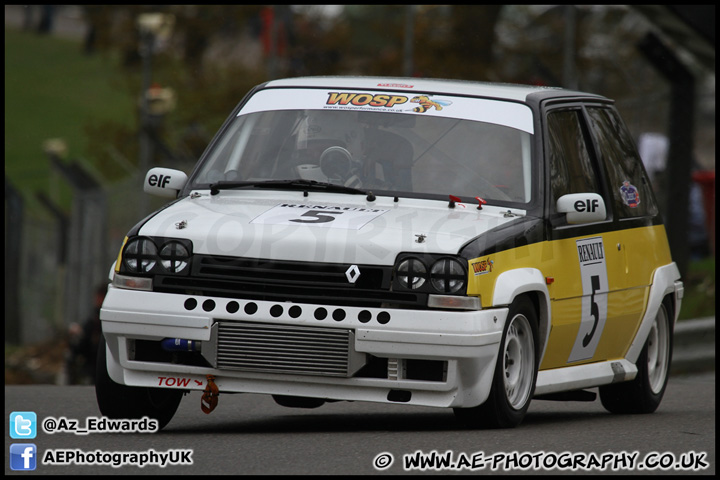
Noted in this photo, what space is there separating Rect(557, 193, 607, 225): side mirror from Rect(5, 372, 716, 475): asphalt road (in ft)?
3.75

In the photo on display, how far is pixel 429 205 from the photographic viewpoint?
820 cm

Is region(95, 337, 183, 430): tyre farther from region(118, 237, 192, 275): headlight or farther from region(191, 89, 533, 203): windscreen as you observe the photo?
region(191, 89, 533, 203): windscreen

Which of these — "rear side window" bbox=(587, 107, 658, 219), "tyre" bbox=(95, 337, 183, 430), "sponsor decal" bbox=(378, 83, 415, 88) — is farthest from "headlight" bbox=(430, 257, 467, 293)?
"rear side window" bbox=(587, 107, 658, 219)

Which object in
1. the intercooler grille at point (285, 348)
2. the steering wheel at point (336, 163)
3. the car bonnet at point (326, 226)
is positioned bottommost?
the intercooler grille at point (285, 348)

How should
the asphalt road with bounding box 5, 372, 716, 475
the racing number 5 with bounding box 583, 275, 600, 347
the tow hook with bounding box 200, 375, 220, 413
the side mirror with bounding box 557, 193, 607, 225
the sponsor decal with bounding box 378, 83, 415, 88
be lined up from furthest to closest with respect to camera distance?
the sponsor decal with bounding box 378, 83, 415, 88, the racing number 5 with bounding box 583, 275, 600, 347, the side mirror with bounding box 557, 193, 607, 225, the tow hook with bounding box 200, 375, 220, 413, the asphalt road with bounding box 5, 372, 716, 475

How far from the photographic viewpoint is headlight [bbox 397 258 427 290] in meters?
7.36

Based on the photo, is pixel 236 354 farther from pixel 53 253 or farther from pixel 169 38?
pixel 169 38

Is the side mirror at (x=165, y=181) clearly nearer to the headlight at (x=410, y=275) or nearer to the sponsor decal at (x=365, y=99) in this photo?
the sponsor decal at (x=365, y=99)

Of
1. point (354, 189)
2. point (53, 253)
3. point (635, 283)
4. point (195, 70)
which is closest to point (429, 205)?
point (354, 189)

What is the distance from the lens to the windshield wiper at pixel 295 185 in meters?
8.30

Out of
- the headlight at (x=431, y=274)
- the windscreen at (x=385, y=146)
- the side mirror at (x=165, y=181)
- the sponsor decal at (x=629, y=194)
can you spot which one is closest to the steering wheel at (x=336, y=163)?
the windscreen at (x=385, y=146)

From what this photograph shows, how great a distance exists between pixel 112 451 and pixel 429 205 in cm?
225

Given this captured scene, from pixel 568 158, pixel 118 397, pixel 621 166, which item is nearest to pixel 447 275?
Answer: pixel 118 397

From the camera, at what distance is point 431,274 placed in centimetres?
738
